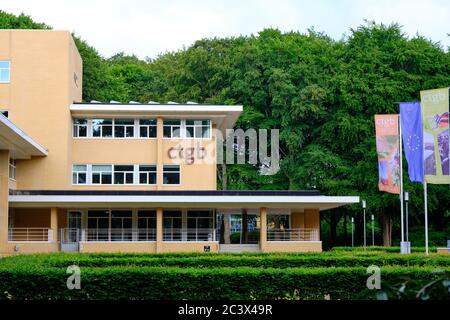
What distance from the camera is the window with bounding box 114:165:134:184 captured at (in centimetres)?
4059

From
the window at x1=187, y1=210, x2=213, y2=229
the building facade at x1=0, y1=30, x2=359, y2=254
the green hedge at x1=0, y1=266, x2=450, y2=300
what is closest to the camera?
the green hedge at x1=0, y1=266, x2=450, y2=300

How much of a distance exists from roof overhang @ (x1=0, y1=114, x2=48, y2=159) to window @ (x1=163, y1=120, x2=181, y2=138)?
646 centimetres

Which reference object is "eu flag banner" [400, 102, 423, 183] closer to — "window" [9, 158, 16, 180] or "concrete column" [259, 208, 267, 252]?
"concrete column" [259, 208, 267, 252]

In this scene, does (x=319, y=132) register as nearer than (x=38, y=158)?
No

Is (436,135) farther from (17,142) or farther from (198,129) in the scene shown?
(17,142)

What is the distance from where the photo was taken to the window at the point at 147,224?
3984 centimetres

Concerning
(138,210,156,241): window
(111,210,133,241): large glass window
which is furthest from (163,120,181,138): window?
(111,210,133,241): large glass window

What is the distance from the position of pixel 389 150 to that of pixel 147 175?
13.2 meters

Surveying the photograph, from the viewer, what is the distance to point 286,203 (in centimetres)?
3788

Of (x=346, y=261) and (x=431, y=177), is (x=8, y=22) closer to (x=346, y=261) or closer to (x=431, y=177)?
(x=431, y=177)

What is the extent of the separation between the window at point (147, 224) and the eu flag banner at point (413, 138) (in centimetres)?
1469

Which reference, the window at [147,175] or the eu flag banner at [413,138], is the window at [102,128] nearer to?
the window at [147,175]
